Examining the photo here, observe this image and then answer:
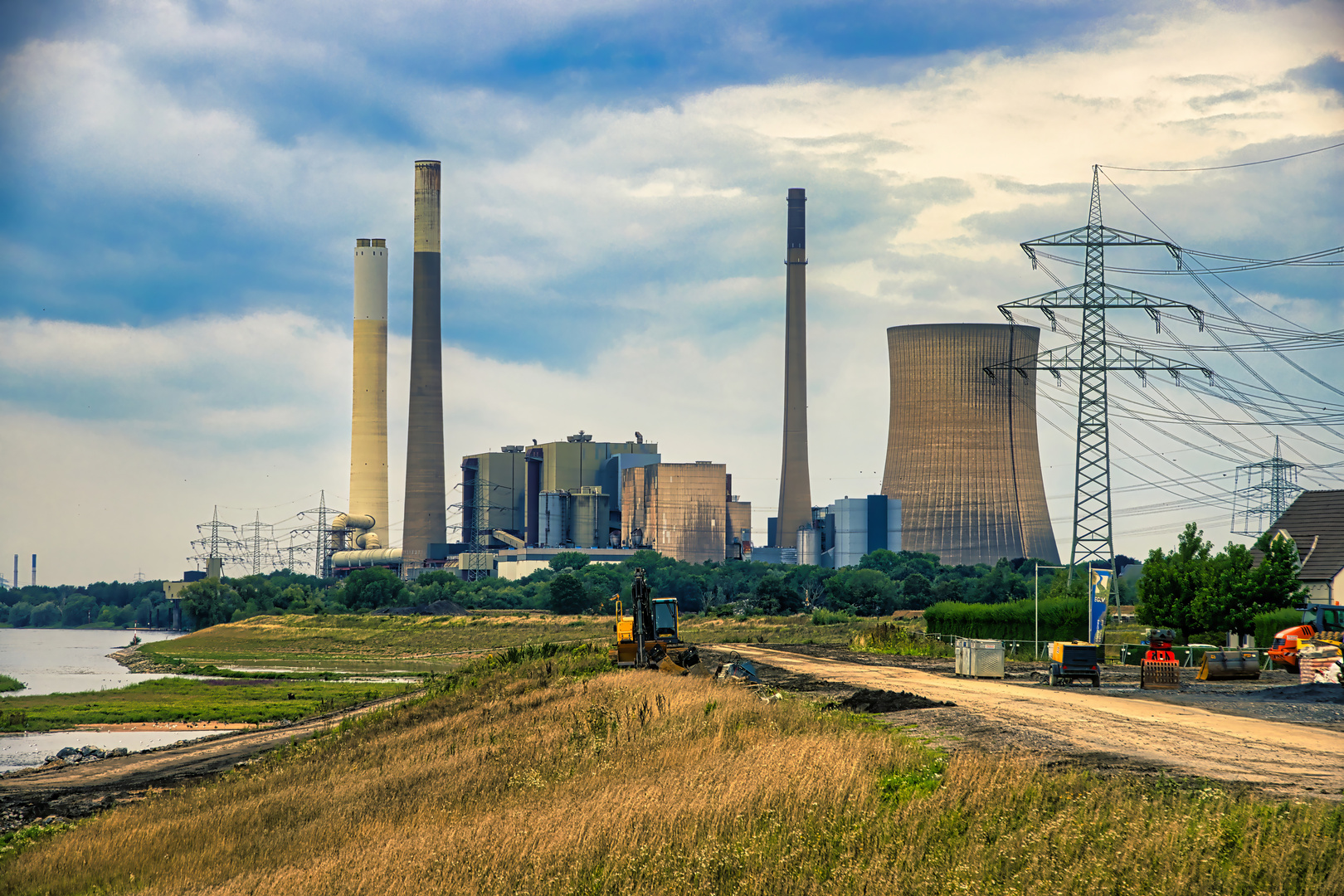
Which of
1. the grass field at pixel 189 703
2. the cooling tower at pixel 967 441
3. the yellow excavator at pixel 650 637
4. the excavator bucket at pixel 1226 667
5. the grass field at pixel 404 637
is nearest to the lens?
the excavator bucket at pixel 1226 667

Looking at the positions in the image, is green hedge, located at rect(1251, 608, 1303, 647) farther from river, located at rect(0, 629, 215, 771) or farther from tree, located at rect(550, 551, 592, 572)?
tree, located at rect(550, 551, 592, 572)

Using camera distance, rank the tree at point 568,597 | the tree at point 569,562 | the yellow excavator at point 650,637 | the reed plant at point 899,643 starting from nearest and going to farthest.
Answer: the yellow excavator at point 650,637, the reed plant at point 899,643, the tree at point 568,597, the tree at point 569,562

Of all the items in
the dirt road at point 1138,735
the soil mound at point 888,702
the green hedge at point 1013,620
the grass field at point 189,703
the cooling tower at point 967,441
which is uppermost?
the cooling tower at point 967,441

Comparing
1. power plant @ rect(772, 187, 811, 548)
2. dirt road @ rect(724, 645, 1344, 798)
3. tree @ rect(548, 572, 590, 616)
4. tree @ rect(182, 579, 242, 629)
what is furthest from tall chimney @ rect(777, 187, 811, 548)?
dirt road @ rect(724, 645, 1344, 798)

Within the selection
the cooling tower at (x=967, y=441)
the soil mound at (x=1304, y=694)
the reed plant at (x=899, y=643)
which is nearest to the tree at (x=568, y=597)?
the cooling tower at (x=967, y=441)

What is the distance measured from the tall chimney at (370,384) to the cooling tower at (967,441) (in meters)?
60.9

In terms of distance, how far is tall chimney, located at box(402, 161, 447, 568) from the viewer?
142 m

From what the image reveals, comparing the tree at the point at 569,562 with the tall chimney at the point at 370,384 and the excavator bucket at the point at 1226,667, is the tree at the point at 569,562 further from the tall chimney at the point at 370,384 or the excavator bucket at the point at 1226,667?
the excavator bucket at the point at 1226,667

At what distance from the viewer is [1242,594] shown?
135 feet

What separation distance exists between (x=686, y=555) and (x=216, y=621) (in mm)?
66929

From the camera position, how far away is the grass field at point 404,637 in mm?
Answer: 76125

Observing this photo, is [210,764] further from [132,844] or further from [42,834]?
[132,844]

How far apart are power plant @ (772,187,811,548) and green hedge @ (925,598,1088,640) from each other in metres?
90.8

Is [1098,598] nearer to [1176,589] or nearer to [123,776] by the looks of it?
[1176,589]
